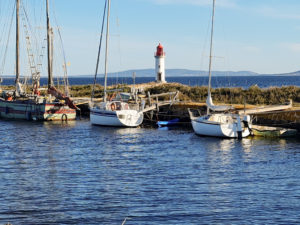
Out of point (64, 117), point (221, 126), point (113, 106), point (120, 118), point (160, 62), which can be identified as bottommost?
point (64, 117)

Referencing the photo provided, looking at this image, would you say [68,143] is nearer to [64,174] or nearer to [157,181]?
[64,174]

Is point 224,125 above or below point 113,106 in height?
below

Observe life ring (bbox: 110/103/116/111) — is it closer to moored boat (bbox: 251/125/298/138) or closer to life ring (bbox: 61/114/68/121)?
life ring (bbox: 61/114/68/121)

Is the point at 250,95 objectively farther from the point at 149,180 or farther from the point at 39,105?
the point at 149,180

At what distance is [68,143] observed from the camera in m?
36.7

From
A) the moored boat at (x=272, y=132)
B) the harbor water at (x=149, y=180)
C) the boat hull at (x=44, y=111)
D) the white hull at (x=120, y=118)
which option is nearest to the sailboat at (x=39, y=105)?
the boat hull at (x=44, y=111)

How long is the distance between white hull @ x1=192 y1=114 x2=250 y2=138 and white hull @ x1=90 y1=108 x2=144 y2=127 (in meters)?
7.83

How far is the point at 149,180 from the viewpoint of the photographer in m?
23.8

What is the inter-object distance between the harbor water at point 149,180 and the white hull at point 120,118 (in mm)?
6511

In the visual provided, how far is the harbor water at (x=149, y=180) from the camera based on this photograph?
18391mm

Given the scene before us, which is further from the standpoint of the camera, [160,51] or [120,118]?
[160,51]

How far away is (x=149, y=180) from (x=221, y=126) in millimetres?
14859

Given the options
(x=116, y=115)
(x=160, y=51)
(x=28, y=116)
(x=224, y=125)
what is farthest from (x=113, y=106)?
(x=160, y=51)

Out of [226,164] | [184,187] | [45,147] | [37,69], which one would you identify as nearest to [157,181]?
[184,187]
